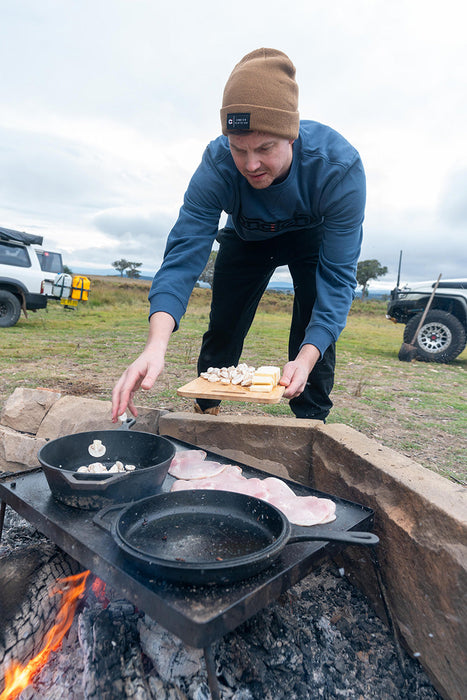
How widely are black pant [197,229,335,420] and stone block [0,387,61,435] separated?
1.04m

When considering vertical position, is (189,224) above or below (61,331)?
above

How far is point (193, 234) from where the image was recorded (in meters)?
2.55

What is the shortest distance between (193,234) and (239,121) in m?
0.71

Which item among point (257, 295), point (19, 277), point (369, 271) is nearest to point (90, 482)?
point (257, 295)

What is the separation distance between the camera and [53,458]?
191 centimetres

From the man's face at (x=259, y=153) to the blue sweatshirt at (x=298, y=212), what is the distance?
0.25 m

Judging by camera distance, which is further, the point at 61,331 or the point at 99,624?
the point at 61,331

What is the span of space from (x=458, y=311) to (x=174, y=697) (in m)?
9.29

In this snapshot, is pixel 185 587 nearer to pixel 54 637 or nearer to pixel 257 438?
pixel 54 637

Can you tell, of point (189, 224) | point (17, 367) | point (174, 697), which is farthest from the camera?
point (17, 367)

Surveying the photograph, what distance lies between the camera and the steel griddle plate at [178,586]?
3.65ft

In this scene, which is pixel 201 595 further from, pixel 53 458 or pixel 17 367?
pixel 17 367

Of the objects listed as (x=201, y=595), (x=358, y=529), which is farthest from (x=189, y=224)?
(x=201, y=595)

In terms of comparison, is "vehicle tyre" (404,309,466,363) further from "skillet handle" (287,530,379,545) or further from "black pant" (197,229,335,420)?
"skillet handle" (287,530,379,545)
